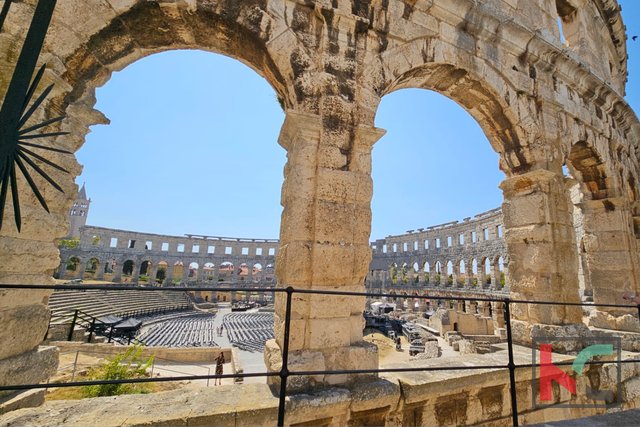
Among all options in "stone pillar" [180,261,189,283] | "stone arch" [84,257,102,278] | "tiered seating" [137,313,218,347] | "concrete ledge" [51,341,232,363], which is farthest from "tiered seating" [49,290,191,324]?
"stone arch" [84,257,102,278]

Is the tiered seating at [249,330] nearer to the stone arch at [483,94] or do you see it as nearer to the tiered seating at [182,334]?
the tiered seating at [182,334]

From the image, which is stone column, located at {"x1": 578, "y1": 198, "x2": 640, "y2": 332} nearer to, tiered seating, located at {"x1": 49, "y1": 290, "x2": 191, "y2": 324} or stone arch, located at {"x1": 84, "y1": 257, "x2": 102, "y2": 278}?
tiered seating, located at {"x1": 49, "y1": 290, "x2": 191, "y2": 324}

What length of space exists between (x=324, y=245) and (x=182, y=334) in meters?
18.4

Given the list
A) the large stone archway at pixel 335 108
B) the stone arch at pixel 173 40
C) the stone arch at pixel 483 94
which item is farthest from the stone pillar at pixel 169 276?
the stone arch at pixel 483 94

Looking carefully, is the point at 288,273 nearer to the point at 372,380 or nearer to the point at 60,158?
the point at 372,380

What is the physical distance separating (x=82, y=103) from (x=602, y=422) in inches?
177

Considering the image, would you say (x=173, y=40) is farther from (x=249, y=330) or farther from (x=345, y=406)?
(x=249, y=330)

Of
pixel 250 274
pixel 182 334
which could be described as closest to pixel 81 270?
pixel 250 274

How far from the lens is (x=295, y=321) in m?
2.54

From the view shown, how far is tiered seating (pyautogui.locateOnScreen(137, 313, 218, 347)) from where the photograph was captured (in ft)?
50.0

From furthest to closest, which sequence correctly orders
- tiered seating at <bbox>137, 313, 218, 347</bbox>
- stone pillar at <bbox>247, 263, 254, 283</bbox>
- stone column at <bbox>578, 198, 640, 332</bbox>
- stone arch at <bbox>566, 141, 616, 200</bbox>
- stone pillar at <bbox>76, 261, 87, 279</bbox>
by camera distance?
stone pillar at <bbox>247, 263, 254, 283</bbox> < stone pillar at <bbox>76, 261, 87, 279</bbox> < tiered seating at <bbox>137, 313, 218, 347</bbox> < stone arch at <bbox>566, 141, 616, 200</bbox> < stone column at <bbox>578, 198, 640, 332</bbox>

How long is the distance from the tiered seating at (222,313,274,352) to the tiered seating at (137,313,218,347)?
1.19 m

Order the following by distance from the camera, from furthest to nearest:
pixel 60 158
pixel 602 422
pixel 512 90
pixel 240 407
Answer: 1. pixel 512 90
2. pixel 60 158
3. pixel 240 407
4. pixel 602 422

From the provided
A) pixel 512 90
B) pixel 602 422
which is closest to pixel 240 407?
pixel 602 422
